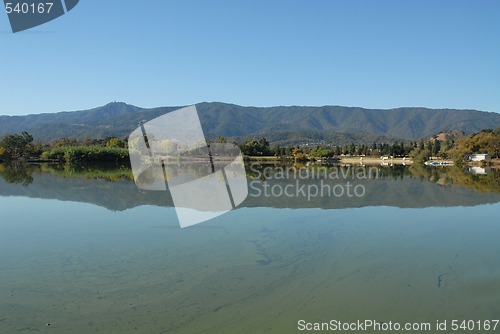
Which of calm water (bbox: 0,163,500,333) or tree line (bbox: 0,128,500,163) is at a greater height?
calm water (bbox: 0,163,500,333)

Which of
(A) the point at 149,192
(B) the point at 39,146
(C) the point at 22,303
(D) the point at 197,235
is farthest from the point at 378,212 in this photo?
(B) the point at 39,146

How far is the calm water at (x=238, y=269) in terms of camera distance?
6.56 meters

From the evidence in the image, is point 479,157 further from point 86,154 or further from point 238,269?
point 238,269

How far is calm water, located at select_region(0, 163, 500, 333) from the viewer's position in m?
6.56

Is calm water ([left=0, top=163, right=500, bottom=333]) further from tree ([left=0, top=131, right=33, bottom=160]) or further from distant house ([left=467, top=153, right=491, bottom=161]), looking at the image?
distant house ([left=467, top=153, right=491, bottom=161])

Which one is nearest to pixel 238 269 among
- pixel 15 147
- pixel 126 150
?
pixel 126 150

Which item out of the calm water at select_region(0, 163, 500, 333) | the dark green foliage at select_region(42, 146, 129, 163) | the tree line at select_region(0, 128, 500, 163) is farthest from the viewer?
the tree line at select_region(0, 128, 500, 163)

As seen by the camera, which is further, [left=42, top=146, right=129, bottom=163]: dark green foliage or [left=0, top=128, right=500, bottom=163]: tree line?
[left=0, top=128, right=500, bottom=163]: tree line

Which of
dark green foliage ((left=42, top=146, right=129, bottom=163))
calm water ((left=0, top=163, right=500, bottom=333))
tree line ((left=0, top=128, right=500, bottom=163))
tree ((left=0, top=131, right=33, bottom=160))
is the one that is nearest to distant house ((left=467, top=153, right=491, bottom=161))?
tree line ((left=0, top=128, right=500, bottom=163))

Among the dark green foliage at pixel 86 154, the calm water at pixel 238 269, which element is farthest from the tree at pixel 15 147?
the calm water at pixel 238 269

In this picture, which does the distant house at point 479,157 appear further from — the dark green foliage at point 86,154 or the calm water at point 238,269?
the calm water at point 238,269

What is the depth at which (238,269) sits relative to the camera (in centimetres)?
900

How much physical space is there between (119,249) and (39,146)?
73.7m

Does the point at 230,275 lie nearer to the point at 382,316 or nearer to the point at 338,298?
the point at 338,298
